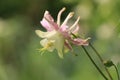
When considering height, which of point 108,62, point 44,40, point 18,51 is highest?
point 18,51

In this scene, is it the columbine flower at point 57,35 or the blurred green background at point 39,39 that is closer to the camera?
the columbine flower at point 57,35

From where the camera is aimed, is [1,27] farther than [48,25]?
Yes

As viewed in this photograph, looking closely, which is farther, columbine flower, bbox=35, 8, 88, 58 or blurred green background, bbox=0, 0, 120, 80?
blurred green background, bbox=0, 0, 120, 80

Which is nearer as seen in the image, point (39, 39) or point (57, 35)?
point (57, 35)

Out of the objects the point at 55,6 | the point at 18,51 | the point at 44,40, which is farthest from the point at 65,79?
the point at 44,40

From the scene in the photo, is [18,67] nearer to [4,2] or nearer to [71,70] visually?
[71,70]

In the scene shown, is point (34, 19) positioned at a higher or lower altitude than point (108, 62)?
higher

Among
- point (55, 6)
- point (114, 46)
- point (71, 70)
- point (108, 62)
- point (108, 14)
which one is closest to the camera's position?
point (108, 62)

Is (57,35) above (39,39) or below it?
below
